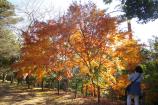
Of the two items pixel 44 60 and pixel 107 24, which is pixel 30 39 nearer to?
pixel 44 60

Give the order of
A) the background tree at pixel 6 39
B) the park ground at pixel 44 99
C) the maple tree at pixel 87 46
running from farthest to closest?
the background tree at pixel 6 39 < the park ground at pixel 44 99 < the maple tree at pixel 87 46

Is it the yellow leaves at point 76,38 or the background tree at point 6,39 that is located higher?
the background tree at point 6,39

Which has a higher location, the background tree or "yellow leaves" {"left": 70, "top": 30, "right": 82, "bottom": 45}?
the background tree

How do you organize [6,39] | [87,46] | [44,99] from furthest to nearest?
[6,39]
[44,99]
[87,46]

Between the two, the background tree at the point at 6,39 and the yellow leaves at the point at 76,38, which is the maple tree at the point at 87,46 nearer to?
the yellow leaves at the point at 76,38

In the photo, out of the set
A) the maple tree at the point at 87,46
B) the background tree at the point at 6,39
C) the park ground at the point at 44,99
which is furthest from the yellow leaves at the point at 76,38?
the background tree at the point at 6,39

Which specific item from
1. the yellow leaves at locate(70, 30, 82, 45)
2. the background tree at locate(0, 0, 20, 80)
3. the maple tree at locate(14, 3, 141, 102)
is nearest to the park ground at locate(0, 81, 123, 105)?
the maple tree at locate(14, 3, 141, 102)

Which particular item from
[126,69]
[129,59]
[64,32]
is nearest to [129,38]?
[129,59]

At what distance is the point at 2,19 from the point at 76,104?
1718 centimetres

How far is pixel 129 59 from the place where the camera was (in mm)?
17812

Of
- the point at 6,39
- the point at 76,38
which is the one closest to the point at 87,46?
the point at 76,38

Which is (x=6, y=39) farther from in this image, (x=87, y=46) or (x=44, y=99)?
(x=87, y=46)

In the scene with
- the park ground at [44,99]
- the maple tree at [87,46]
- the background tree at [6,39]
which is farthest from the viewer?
the background tree at [6,39]

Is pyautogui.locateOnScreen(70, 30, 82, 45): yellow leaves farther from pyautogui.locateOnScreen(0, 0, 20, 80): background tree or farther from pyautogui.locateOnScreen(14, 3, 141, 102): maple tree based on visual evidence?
pyautogui.locateOnScreen(0, 0, 20, 80): background tree
